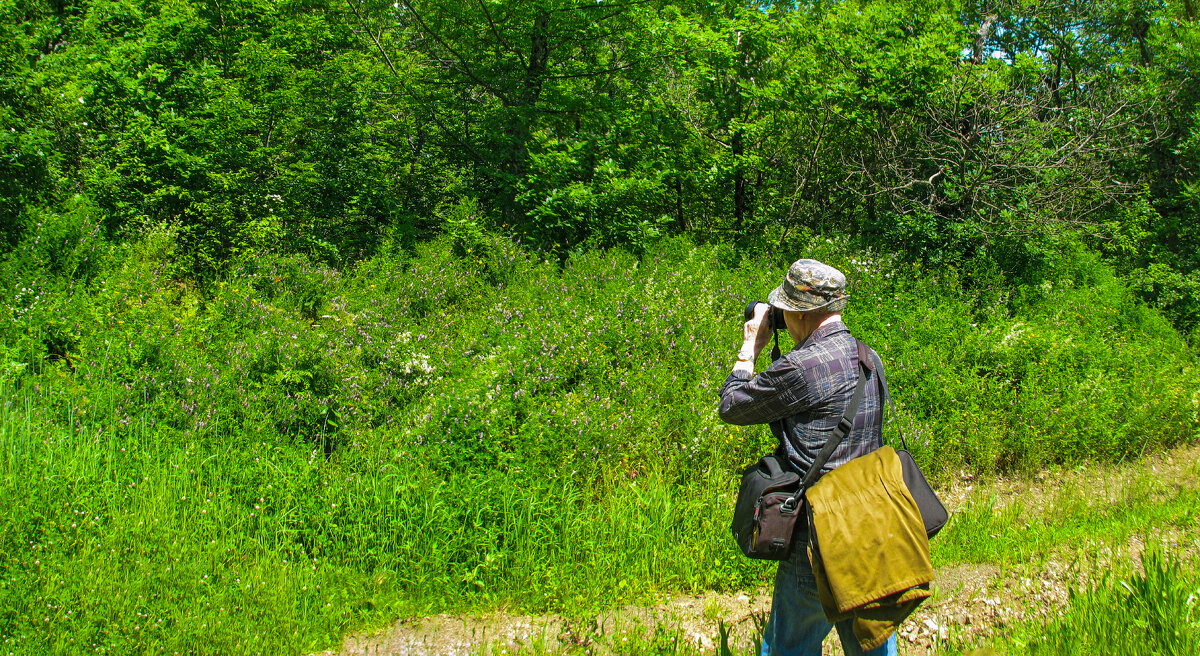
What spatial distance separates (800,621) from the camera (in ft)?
8.32

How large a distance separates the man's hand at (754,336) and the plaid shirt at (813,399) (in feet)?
0.35

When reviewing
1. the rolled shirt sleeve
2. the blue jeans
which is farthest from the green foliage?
the rolled shirt sleeve

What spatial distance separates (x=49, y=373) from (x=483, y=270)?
170 inches

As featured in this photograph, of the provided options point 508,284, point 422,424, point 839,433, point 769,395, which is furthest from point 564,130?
point 839,433

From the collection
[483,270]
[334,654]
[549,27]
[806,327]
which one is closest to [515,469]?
[334,654]

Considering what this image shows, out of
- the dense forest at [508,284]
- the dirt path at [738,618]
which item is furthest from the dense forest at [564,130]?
the dirt path at [738,618]


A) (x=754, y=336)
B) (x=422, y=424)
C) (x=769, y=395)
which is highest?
(x=754, y=336)

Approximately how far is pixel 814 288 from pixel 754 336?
307mm

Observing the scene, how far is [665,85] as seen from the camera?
399 inches

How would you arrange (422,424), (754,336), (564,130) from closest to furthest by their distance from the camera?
(754,336) → (422,424) → (564,130)

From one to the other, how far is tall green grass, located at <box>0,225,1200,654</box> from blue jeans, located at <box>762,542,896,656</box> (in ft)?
4.98

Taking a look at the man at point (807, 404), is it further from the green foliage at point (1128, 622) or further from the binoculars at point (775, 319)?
the green foliage at point (1128, 622)

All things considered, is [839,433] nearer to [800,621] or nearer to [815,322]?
[815,322]

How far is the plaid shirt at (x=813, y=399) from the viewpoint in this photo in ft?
8.03
